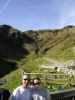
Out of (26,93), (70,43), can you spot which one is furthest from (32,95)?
(70,43)

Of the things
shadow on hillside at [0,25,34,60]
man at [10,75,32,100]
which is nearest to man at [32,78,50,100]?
man at [10,75,32,100]

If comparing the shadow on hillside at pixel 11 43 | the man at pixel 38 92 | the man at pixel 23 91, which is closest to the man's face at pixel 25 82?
the man at pixel 23 91

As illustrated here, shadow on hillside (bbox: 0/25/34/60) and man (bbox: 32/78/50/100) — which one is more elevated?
shadow on hillside (bbox: 0/25/34/60)

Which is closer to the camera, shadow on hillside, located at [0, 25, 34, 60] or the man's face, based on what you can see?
the man's face

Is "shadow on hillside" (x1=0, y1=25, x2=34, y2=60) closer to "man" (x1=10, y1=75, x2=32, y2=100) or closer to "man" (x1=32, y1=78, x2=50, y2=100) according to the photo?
"man" (x1=32, y1=78, x2=50, y2=100)

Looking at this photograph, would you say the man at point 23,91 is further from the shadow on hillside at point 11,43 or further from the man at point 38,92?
the shadow on hillside at point 11,43

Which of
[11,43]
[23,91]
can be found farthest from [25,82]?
[11,43]

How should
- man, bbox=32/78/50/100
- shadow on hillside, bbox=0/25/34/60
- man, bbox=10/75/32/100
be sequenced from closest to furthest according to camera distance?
man, bbox=10/75/32/100 < man, bbox=32/78/50/100 < shadow on hillside, bbox=0/25/34/60

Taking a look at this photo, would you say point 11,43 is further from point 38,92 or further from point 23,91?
point 23,91

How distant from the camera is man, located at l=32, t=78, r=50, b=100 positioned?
8.29 m

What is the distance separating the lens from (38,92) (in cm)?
834

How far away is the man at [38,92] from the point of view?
27.2ft

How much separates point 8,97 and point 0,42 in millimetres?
162706

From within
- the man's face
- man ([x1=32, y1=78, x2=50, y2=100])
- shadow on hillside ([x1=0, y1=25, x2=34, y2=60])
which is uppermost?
shadow on hillside ([x1=0, y1=25, x2=34, y2=60])
